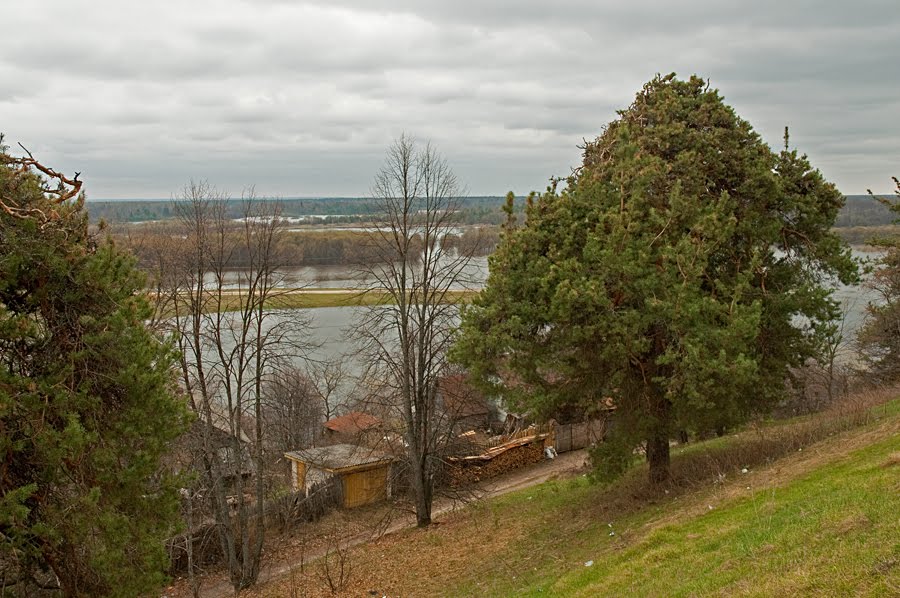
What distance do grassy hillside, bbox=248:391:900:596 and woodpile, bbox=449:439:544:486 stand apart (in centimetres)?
648

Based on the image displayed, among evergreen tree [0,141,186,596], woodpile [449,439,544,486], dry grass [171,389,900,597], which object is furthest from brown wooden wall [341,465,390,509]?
evergreen tree [0,141,186,596]

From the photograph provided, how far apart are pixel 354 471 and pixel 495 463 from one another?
19.3ft

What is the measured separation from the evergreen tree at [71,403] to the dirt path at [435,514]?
8048mm

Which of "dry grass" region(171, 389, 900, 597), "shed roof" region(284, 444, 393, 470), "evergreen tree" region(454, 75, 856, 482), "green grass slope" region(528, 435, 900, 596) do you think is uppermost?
"evergreen tree" region(454, 75, 856, 482)

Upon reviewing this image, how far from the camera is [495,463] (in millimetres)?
26578

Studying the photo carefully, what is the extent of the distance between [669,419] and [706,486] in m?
1.25

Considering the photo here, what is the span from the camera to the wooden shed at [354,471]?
22.8 meters

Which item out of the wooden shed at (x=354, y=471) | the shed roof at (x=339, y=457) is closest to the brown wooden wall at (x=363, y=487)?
the wooden shed at (x=354, y=471)

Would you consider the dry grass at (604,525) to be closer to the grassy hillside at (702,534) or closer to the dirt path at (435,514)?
the grassy hillside at (702,534)

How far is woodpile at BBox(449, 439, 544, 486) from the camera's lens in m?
25.1

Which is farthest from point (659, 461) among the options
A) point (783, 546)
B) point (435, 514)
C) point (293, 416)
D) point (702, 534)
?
point (293, 416)

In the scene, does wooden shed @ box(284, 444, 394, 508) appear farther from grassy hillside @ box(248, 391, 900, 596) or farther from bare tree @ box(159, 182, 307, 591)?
bare tree @ box(159, 182, 307, 591)

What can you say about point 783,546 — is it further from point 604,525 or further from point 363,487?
point 363,487

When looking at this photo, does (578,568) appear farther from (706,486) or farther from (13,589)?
(13,589)
